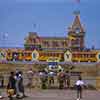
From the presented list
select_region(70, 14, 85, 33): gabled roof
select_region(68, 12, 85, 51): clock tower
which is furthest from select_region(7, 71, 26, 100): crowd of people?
select_region(70, 14, 85, 33): gabled roof

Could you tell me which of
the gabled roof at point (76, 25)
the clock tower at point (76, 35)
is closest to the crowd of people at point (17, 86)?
the clock tower at point (76, 35)

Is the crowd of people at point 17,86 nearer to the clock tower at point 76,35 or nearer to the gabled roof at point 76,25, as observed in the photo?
the clock tower at point 76,35

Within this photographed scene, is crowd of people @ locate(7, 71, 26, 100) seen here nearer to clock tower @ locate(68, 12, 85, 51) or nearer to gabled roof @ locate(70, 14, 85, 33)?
clock tower @ locate(68, 12, 85, 51)

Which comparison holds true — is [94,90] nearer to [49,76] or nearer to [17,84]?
[49,76]

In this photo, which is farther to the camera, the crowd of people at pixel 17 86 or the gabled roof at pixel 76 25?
the gabled roof at pixel 76 25

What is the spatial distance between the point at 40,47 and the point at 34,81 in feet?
290

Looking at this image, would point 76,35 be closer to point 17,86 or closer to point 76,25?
point 76,25

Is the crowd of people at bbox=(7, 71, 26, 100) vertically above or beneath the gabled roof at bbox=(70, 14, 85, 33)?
beneath

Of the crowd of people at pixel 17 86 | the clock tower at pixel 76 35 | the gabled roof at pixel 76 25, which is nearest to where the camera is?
the crowd of people at pixel 17 86

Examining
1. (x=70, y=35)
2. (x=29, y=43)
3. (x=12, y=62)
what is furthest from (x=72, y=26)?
(x=12, y=62)

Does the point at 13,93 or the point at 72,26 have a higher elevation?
the point at 72,26

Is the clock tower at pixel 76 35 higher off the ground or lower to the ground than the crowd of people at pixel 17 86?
higher

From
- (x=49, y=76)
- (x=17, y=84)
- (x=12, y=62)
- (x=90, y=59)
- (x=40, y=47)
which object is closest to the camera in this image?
(x=17, y=84)

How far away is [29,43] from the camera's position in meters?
128
